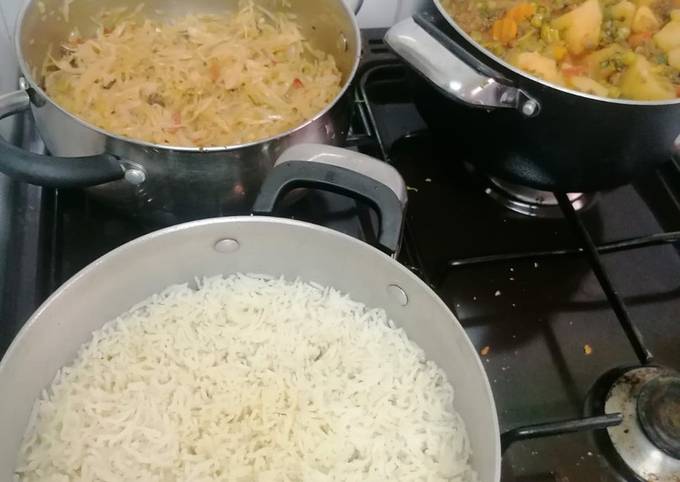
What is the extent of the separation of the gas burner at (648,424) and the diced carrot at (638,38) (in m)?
0.40

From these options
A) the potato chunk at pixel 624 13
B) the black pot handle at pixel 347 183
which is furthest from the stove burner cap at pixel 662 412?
the potato chunk at pixel 624 13

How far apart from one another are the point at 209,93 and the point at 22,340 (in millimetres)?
435

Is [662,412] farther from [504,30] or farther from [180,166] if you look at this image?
[180,166]

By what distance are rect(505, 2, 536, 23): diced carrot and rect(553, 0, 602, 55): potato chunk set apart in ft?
0.11

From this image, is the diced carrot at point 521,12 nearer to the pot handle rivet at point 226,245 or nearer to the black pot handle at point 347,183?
the black pot handle at point 347,183

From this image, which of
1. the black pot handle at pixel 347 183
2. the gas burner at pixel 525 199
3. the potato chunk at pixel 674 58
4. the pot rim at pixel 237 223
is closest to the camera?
the pot rim at pixel 237 223

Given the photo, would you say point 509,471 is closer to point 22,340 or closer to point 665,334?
point 665,334

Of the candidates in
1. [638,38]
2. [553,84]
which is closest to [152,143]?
[553,84]

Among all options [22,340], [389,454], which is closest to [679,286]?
[389,454]

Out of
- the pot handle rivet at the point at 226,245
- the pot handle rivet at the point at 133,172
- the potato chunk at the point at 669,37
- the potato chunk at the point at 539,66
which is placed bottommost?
the pot handle rivet at the point at 226,245

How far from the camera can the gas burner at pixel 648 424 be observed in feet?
2.48

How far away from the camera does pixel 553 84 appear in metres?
0.74

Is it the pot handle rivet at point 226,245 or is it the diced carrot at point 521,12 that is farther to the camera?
the diced carrot at point 521,12

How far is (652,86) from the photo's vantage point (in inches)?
31.5
